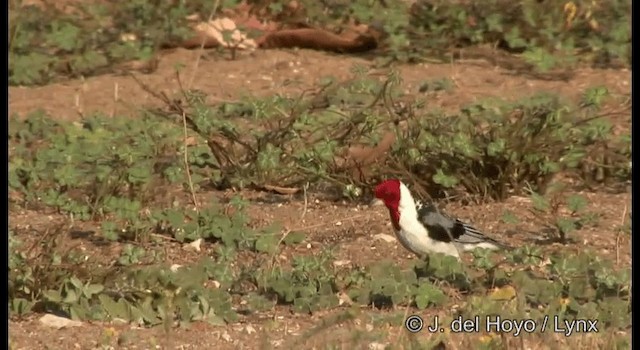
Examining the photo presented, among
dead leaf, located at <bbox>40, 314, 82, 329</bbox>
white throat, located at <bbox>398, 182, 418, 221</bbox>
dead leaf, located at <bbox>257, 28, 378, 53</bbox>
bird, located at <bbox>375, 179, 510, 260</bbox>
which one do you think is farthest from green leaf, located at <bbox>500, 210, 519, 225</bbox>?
dead leaf, located at <bbox>257, 28, 378, 53</bbox>

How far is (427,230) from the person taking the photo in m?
6.53

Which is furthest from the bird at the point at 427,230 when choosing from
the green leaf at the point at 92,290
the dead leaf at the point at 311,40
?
the dead leaf at the point at 311,40

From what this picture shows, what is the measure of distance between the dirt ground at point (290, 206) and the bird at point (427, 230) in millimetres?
239

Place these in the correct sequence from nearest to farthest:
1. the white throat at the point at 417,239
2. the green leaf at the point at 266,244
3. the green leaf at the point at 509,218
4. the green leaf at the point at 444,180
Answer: the white throat at the point at 417,239 → the green leaf at the point at 266,244 → the green leaf at the point at 509,218 → the green leaf at the point at 444,180

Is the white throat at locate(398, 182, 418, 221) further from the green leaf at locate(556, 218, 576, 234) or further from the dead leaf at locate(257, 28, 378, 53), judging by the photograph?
the dead leaf at locate(257, 28, 378, 53)

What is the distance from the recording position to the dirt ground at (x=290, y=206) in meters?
5.70

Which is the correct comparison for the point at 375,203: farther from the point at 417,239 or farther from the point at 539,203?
the point at 417,239

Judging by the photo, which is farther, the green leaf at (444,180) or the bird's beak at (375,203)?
the bird's beak at (375,203)

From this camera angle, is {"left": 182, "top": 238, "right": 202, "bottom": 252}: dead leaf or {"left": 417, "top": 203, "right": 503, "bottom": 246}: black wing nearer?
{"left": 417, "top": 203, "right": 503, "bottom": 246}: black wing

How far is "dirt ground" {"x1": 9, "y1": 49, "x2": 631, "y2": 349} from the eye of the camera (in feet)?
18.7

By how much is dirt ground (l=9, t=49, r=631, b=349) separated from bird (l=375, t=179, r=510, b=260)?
24cm

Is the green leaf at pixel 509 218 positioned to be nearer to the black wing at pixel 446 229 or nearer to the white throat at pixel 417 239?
the black wing at pixel 446 229

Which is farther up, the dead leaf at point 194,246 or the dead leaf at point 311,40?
the dead leaf at point 311,40
